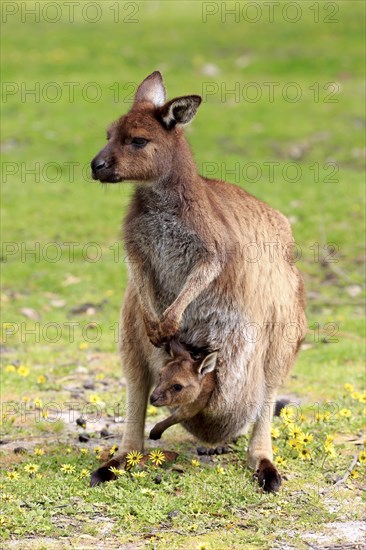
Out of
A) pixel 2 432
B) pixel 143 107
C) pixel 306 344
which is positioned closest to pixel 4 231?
pixel 306 344

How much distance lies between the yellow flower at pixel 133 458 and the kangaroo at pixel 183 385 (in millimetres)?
136

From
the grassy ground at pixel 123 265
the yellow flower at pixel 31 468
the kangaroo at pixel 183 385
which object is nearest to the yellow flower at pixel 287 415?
the grassy ground at pixel 123 265

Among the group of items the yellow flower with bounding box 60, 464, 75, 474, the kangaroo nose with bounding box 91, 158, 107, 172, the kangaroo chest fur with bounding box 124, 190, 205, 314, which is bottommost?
the yellow flower with bounding box 60, 464, 75, 474

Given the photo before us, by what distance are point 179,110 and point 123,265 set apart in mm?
6244

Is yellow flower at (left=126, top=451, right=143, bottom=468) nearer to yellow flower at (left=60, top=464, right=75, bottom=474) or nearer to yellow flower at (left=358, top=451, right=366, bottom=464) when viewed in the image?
yellow flower at (left=60, top=464, right=75, bottom=474)

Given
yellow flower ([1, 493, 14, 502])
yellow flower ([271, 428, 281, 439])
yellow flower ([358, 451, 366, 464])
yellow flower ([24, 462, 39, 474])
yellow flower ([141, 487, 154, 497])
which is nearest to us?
yellow flower ([1, 493, 14, 502])

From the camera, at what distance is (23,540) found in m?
3.99

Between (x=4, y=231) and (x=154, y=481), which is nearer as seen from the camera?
(x=154, y=481)

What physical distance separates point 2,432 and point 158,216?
5.91 feet

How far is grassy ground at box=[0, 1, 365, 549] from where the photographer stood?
14.5ft

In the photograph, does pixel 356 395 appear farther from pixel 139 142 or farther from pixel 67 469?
pixel 139 142

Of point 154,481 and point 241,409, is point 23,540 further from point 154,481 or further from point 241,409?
point 241,409

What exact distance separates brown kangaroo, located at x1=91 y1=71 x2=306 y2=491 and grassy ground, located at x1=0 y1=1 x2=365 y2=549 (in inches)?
12.7

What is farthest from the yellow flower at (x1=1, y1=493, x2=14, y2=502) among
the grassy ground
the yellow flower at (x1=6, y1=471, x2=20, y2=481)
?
the yellow flower at (x1=6, y1=471, x2=20, y2=481)
